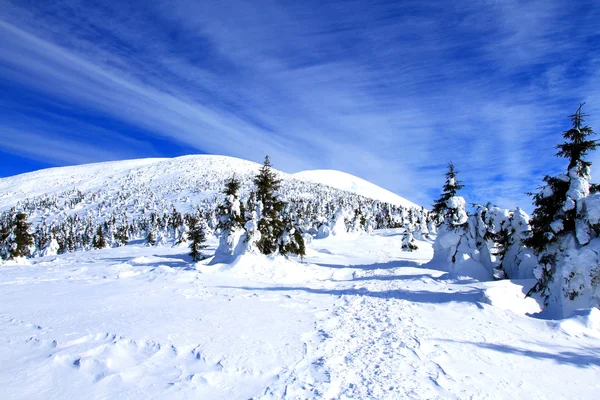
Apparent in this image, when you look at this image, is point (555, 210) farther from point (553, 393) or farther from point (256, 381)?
point (256, 381)

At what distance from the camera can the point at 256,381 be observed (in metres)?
6.25

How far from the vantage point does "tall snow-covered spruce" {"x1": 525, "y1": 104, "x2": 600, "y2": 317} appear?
11.5m

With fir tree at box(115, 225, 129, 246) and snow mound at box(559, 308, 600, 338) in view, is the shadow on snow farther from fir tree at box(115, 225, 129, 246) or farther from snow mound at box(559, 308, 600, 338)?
fir tree at box(115, 225, 129, 246)

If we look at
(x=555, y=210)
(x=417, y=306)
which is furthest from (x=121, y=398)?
(x=555, y=210)

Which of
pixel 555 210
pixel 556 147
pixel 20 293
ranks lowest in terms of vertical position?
pixel 20 293

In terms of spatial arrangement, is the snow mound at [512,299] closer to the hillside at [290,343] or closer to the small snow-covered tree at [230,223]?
the hillside at [290,343]

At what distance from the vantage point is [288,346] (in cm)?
805

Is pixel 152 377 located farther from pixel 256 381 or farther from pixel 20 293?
pixel 20 293

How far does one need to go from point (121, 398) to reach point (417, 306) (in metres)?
9.93

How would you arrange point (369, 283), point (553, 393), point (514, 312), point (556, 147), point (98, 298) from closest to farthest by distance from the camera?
point (553, 393) → point (514, 312) → point (98, 298) → point (556, 147) → point (369, 283)

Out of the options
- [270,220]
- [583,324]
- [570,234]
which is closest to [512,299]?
[583,324]

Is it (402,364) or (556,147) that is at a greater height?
(556,147)

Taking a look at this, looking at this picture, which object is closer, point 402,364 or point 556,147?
point 402,364

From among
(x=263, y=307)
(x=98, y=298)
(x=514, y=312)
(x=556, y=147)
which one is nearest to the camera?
(x=514, y=312)
